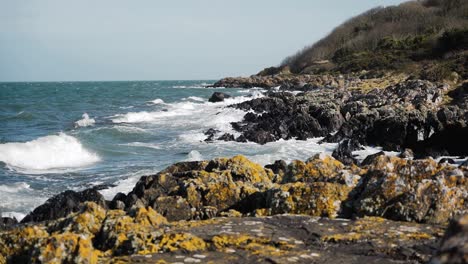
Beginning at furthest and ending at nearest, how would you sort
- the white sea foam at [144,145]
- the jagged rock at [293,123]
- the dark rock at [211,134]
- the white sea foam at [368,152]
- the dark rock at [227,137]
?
the dark rock at [211,134] < the dark rock at [227,137] < the jagged rock at [293,123] < the white sea foam at [144,145] < the white sea foam at [368,152]

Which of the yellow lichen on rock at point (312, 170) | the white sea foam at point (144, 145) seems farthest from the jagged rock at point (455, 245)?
the white sea foam at point (144, 145)

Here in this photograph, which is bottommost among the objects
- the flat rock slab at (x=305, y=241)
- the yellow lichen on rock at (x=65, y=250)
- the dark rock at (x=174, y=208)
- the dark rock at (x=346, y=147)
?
the dark rock at (x=346, y=147)

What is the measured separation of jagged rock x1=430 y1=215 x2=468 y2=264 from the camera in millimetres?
2467

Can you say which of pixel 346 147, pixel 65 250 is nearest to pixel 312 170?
pixel 65 250

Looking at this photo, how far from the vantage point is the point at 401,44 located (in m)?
93.6

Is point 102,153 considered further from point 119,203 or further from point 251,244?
point 251,244

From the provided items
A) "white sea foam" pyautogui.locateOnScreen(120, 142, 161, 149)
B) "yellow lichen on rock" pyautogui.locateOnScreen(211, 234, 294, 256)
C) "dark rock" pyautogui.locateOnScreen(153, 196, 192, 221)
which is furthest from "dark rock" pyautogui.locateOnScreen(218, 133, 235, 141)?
"yellow lichen on rock" pyautogui.locateOnScreen(211, 234, 294, 256)

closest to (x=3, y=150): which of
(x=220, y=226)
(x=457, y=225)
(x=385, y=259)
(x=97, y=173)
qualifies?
(x=97, y=173)

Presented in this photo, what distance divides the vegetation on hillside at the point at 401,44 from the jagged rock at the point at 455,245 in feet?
153

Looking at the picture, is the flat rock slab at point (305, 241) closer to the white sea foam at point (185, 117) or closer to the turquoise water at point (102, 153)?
the turquoise water at point (102, 153)

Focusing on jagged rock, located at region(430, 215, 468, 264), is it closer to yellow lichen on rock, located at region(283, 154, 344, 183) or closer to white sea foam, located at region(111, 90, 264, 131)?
yellow lichen on rock, located at region(283, 154, 344, 183)

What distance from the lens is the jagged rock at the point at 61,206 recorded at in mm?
11844

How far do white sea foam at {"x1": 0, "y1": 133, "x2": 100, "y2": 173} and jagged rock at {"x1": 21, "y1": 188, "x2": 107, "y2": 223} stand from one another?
432 inches

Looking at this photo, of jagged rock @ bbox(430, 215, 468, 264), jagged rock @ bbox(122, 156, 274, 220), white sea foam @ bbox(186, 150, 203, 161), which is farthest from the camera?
white sea foam @ bbox(186, 150, 203, 161)
